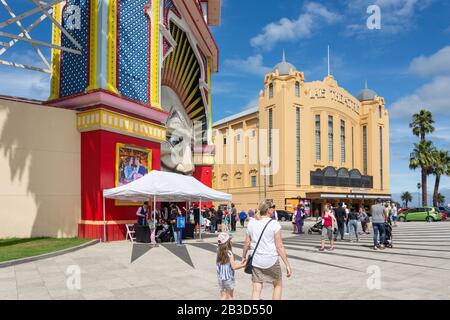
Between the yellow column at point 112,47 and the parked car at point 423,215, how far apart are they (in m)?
29.2

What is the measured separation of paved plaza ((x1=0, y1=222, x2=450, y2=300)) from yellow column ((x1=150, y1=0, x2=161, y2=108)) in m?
8.45

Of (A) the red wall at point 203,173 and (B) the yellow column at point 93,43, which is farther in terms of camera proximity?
(A) the red wall at point 203,173

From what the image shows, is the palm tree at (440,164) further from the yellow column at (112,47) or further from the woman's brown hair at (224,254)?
the woman's brown hair at (224,254)

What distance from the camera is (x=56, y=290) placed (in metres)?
7.63

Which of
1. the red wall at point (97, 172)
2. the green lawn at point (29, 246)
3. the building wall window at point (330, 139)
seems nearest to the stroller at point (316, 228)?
the red wall at point (97, 172)

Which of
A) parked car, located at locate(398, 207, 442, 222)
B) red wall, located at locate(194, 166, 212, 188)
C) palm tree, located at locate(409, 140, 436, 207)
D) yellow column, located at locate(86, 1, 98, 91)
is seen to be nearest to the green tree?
palm tree, located at locate(409, 140, 436, 207)

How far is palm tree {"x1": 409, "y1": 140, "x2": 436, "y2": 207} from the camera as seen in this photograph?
55659 millimetres

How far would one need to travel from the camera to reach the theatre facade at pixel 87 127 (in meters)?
15.6

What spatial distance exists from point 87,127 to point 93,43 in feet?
11.1

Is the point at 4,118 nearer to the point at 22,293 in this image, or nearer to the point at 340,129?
the point at 22,293

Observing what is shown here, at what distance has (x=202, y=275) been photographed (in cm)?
921

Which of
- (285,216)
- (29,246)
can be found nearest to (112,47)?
(29,246)

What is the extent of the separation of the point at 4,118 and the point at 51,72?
4.65 meters
